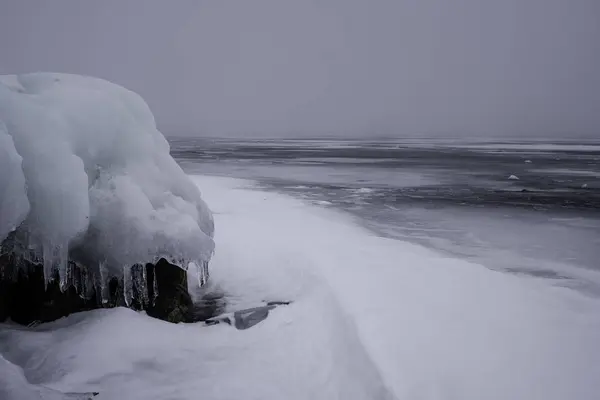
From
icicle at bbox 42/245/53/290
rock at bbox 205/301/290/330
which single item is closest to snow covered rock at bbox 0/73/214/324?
icicle at bbox 42/245/53/290

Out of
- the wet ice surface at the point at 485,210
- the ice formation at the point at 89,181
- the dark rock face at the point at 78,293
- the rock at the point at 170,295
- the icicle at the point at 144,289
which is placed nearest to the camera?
the ice formation at the point at 89,181

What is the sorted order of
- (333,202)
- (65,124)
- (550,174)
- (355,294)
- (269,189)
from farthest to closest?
(550,174), (269,189), (333,202), (355,294), (65,124)

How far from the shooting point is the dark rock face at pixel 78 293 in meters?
3.29

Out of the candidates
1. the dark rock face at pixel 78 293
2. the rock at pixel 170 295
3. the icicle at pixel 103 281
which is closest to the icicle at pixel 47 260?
the dark rock face at pixel 78 293

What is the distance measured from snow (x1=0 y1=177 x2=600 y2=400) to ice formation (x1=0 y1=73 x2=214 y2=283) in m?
0.57

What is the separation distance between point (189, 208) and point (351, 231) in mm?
3614

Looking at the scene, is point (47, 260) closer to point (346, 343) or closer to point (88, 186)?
point (88, 186)

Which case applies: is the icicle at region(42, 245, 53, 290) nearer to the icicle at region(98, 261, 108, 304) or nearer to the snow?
the icicle at region(98, 261, 108, 304)

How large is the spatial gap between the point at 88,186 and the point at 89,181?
0.09 meters

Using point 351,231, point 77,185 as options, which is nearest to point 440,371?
point 77,185

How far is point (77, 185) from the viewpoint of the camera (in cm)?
309

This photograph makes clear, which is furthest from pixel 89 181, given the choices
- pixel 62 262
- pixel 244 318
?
pixel 244 318

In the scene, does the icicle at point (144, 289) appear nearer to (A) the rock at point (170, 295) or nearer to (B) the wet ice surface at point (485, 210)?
(A) the rock at point (170, 295)

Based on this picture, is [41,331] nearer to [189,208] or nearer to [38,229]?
[38,229]
